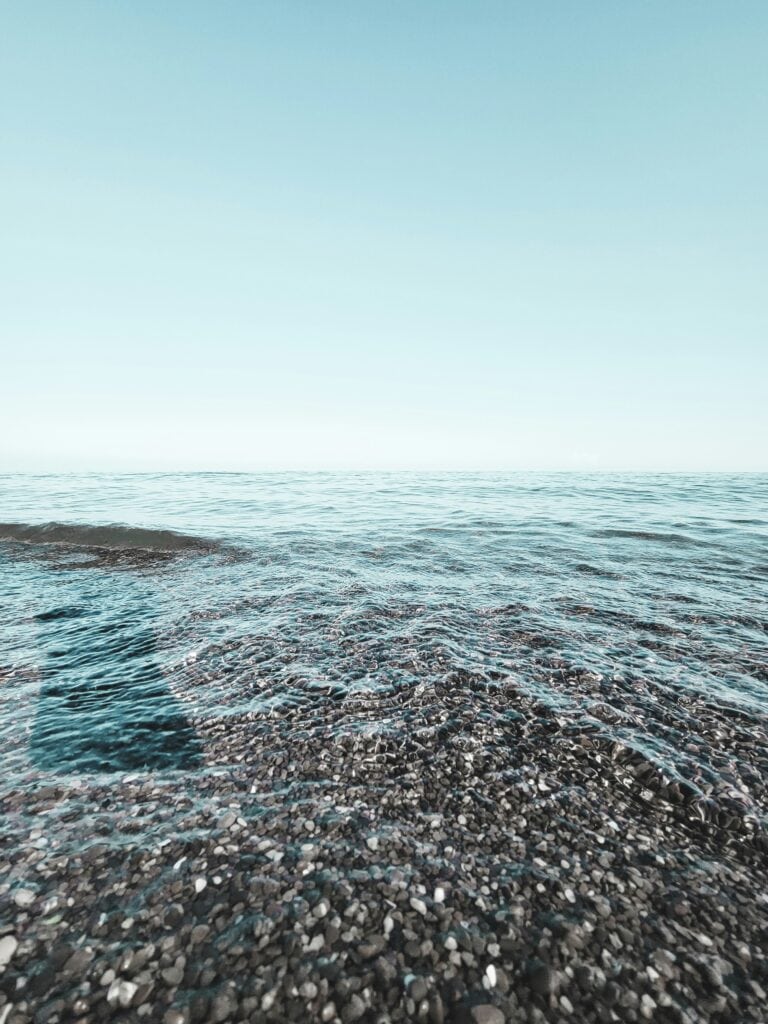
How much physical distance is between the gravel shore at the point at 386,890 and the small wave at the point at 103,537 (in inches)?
429

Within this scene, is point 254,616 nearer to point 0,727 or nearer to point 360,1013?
point 0,727

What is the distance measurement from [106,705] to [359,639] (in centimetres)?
339

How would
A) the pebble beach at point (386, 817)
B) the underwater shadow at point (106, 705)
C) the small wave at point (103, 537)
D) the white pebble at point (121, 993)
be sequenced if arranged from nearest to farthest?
1. the white pebble at point (121, 993)
2. the pebble beach at point (386, 817)
3. the underwater shadow at point (106, 705)
4. the small wave at point (103, 537)

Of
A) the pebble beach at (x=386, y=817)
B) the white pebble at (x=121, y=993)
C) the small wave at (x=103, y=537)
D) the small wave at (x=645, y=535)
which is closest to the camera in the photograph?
the white pebble at (x=121, y=993)

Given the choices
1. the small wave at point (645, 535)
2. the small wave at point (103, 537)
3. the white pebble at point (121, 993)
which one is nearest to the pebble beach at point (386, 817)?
the white pebble at point (121, 993)

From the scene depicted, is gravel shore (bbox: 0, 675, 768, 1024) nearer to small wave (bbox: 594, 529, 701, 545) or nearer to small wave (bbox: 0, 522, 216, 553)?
small wave (bbox: 0, 522, 216, 553)

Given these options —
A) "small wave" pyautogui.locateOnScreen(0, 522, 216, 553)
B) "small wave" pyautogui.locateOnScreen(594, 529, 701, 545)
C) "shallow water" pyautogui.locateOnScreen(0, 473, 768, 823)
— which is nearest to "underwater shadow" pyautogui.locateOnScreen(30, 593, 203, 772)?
"shallow water" pyautogui.locateOnScreen(0, 473, 768, 823)

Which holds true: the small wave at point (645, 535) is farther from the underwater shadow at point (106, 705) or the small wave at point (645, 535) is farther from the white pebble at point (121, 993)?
the white pebble at point (121, 993)

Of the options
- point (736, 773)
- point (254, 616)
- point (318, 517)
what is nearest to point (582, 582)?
point (736, 773)

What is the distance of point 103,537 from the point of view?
14.9m

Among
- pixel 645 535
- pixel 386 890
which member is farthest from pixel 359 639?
pixel 645 535

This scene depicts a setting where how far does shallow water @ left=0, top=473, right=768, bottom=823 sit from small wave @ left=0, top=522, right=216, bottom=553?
9 cm

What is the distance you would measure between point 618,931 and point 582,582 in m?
8.14

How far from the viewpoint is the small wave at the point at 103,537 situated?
46.1ft
